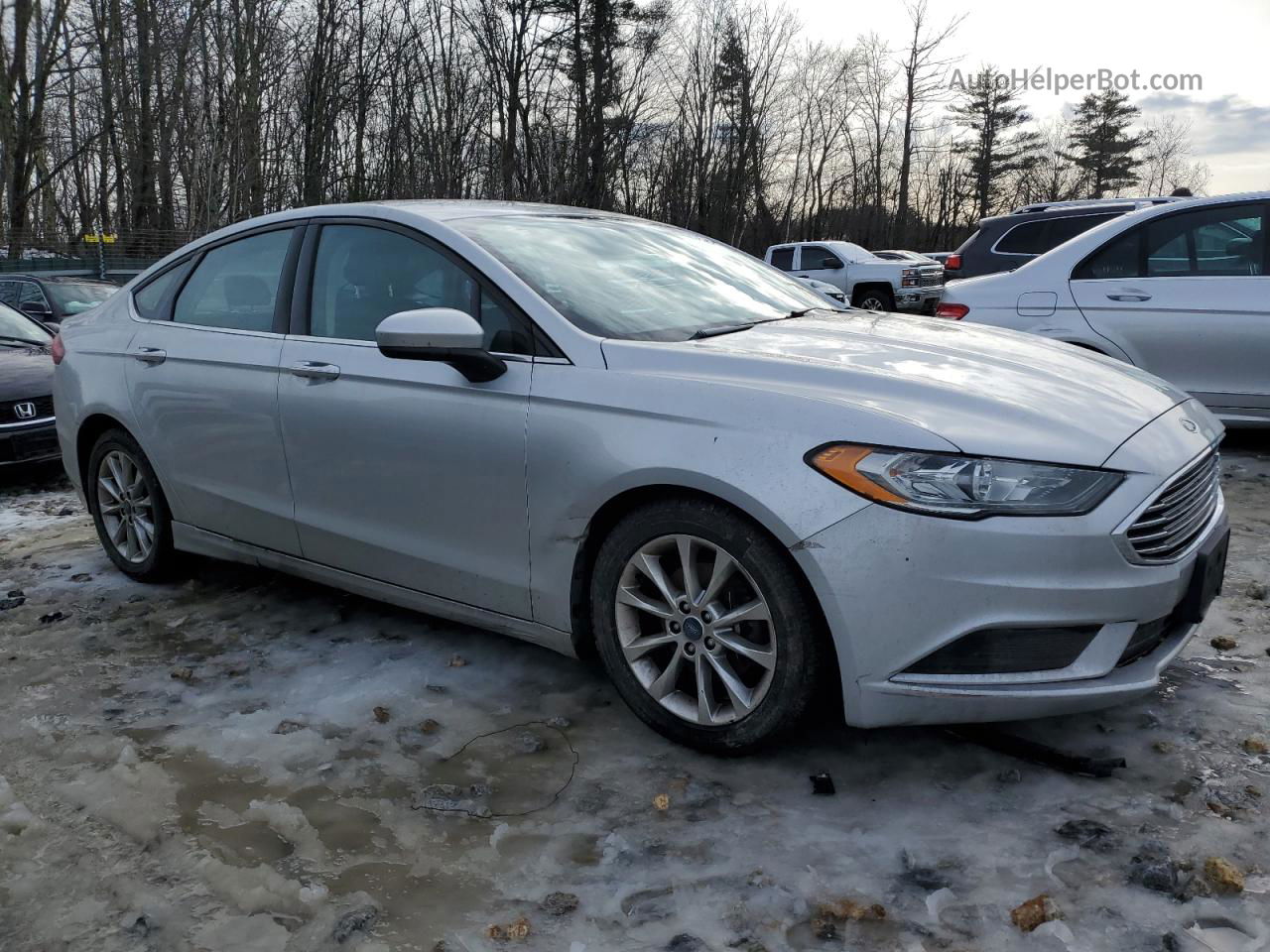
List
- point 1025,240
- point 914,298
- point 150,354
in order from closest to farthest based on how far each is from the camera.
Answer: point 150,354 → point 1025,240 → point 914,298

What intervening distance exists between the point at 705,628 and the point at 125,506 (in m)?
3.11

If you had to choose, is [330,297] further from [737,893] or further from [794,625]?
[737,893]

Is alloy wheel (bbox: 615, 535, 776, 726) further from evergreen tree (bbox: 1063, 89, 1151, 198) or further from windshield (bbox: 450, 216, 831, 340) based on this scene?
evergreen tree (bbox: 1063, 89, 1151, 198)

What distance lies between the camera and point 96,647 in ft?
12.5

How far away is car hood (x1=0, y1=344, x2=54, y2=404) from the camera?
22.2ft

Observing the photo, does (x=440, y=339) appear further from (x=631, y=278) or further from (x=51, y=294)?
(x=51, y=294)

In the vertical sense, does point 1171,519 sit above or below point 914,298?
below

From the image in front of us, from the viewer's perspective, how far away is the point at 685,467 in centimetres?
259

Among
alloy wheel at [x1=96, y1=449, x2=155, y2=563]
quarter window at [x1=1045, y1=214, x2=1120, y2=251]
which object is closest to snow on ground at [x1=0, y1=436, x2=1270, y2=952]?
alloy wheel at [x1=96, y1=449, x2=155, y2=563]

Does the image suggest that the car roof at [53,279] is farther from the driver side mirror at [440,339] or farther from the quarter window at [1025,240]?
the driver side mirror at [440,339]

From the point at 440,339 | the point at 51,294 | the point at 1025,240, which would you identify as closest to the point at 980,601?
the point at 440,339

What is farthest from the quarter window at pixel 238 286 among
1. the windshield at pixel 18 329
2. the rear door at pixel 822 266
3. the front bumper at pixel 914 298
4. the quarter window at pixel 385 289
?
the front bumper at pixel 914 298

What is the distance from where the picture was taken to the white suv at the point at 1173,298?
5875 millimetres

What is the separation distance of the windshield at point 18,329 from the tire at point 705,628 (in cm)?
696
